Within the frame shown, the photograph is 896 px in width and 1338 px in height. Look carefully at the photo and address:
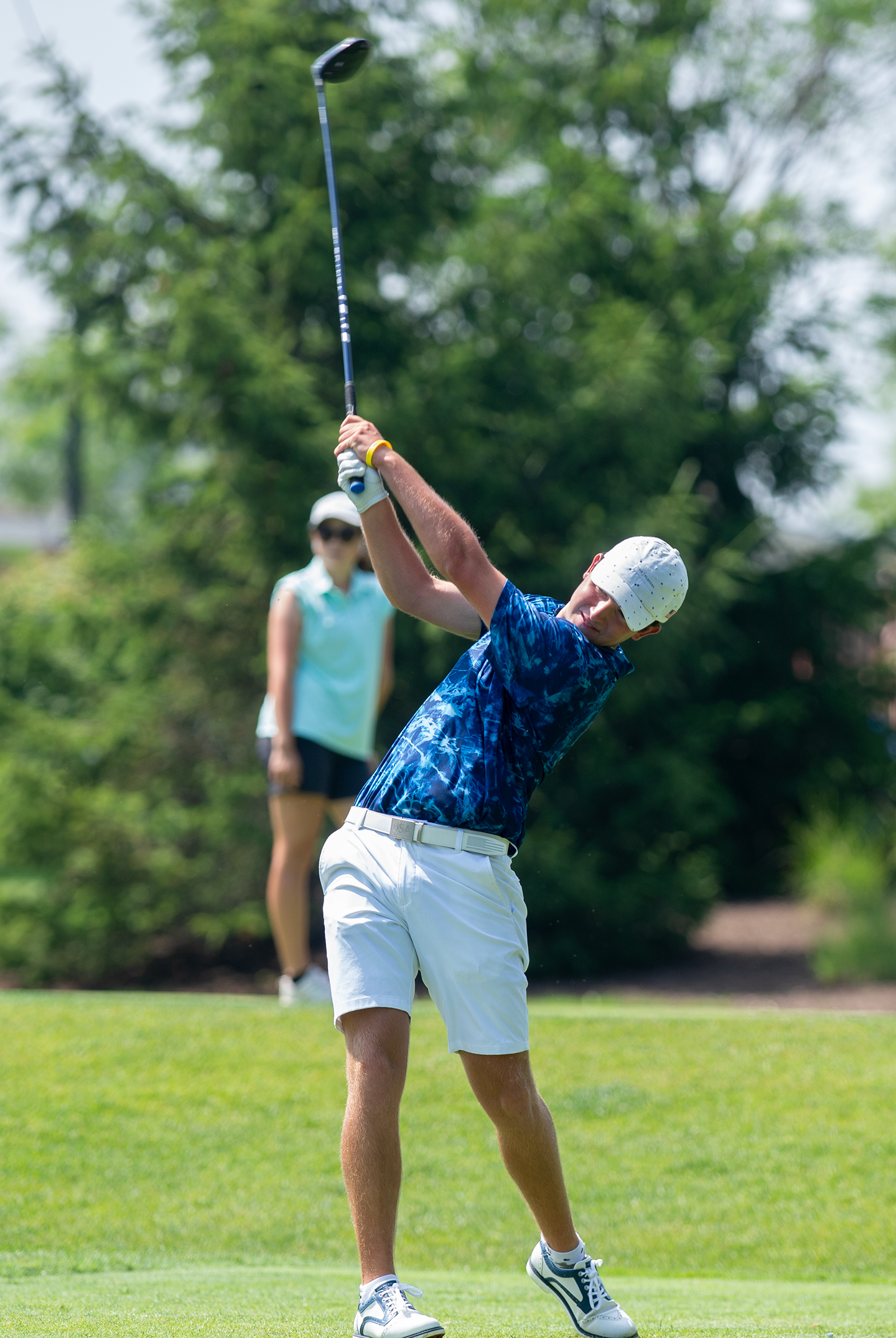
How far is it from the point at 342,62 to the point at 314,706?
2726 millimetres

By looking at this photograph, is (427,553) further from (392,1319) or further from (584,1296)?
(584,1296)

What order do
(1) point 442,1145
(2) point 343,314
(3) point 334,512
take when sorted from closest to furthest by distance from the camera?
(2) point 343,314 → (1) point 442,1145 → (3) point 334,512

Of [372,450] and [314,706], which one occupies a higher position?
[372,450]

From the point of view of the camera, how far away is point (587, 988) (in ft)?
30.1

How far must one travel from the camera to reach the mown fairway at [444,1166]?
409 centimetres

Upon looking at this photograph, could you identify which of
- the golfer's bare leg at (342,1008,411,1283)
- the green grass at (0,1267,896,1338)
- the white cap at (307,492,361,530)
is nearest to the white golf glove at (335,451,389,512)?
the golfer's bare leg at (342,1008,411,1283)

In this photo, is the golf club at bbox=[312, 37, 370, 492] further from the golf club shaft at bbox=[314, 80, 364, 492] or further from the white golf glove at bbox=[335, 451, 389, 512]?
the white golf glove at bbox=[335, 451, 389, 512]

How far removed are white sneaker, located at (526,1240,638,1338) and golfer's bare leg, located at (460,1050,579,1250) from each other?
52 millimetres

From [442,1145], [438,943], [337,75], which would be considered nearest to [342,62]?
[337,75]

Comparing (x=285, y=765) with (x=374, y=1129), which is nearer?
(x=374, y=1129)

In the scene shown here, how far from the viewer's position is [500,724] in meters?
3.22

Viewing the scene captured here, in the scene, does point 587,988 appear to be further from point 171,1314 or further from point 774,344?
point 774,344

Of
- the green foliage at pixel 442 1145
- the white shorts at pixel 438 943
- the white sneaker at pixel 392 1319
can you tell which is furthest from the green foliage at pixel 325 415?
the white sneaker at pixel 392 1319

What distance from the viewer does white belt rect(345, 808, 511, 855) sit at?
3.19m
